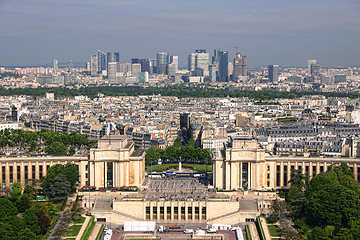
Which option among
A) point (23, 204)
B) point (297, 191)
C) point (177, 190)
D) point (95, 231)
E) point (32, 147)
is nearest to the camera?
point (95, 231)

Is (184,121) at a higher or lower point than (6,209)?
higher

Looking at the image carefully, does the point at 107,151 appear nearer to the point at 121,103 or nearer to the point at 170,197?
the point at 170,197

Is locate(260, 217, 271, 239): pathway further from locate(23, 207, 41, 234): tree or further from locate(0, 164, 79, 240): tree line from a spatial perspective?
locate(23, 207, 41, 234): tree

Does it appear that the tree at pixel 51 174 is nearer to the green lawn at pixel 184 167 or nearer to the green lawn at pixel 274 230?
the green lawn at pixel 184 167

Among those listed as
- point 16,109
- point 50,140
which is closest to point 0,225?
point 50,140

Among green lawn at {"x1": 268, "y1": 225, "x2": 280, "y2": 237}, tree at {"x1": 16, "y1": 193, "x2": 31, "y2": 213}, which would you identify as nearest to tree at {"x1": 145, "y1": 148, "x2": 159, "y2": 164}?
tree at {"x1": 16, "y1": 193, "x2": 31, "y2": 213}

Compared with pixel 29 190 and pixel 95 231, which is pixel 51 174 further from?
pixel 95 231

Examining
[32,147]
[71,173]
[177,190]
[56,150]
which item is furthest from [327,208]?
[32,147]
